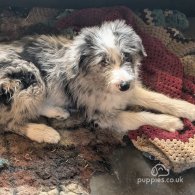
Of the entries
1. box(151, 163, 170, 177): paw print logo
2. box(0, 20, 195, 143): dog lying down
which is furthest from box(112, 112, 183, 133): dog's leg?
box(151, 163, 170, 177): paw print logo

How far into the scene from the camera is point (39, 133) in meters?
2.54

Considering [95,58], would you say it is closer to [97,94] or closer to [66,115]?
[97,94]

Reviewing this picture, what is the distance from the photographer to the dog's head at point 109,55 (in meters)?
2.28

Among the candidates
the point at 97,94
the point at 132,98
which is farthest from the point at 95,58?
the point at 132,98

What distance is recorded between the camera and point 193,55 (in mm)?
3047

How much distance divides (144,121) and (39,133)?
62 centimetres

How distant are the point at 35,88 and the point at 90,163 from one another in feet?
1.75

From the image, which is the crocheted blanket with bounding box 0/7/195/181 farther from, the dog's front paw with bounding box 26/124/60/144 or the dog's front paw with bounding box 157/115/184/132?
the dog's front paw with bounding box 26/124/60/144

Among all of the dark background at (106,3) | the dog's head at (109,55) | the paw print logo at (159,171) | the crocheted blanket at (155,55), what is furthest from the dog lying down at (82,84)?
the dark background at (106,3)

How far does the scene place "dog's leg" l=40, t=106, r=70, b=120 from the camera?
264cm

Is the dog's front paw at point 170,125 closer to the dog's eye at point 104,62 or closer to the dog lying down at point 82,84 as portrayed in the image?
the dog lying down at point 82,84

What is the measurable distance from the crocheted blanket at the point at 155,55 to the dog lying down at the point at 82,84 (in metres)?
0.11

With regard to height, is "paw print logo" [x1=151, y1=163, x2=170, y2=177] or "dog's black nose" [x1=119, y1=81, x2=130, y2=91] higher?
"dog's black nose" [x1=119, y1=81, x2=130, y2=91]

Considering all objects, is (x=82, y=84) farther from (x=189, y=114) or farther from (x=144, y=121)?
(x=189, y=114)
